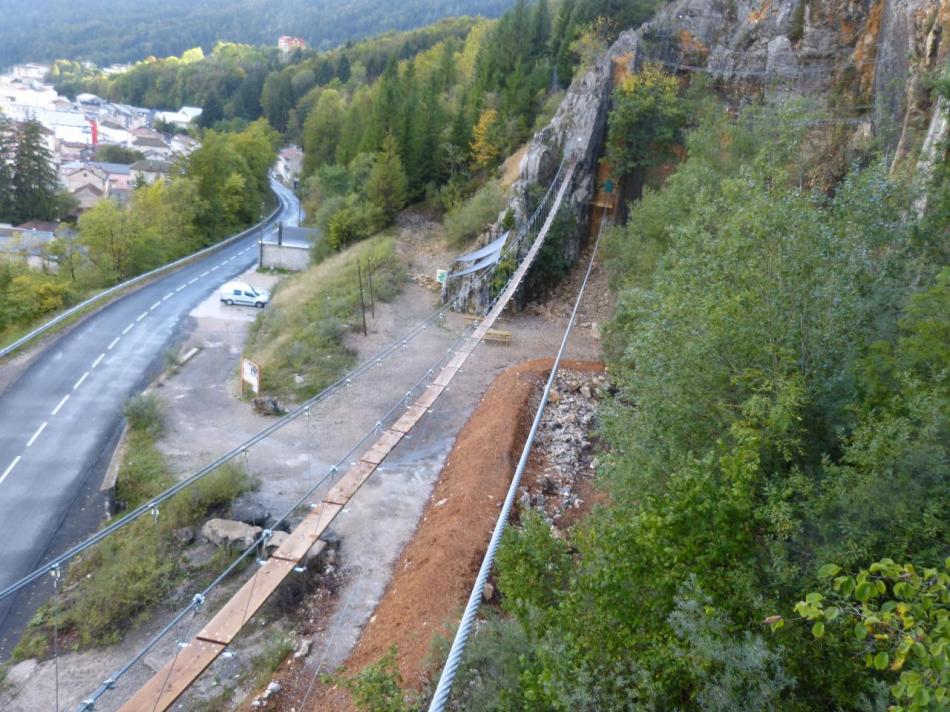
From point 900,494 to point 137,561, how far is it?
10067 mm

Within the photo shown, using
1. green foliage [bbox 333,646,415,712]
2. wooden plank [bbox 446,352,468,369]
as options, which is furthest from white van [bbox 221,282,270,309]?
green foliage [bbox 333,646,415,712]

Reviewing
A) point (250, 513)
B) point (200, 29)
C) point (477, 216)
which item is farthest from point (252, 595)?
point (200, 29)

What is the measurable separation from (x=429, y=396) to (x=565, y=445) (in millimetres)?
2887

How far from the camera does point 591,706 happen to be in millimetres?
4602

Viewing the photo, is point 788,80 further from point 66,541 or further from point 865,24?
point 66,541

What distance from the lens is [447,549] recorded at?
31.1 ft

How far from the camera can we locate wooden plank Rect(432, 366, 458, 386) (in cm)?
1428

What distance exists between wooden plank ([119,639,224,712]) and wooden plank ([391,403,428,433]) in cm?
535

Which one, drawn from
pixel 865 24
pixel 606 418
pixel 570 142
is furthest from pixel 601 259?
pixel 606 418

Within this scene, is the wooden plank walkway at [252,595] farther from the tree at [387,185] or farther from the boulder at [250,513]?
the tree at [387,185]

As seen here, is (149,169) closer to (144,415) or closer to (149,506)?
(144,415)

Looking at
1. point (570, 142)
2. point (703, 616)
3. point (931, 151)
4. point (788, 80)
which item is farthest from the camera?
point (570, 142)

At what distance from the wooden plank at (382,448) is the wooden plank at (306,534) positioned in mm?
1393

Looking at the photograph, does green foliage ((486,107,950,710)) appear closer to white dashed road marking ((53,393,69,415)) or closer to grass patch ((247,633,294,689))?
grass patch ((247,633,294,689))
